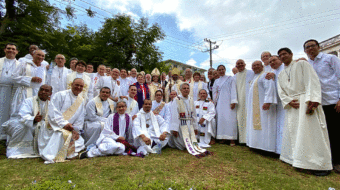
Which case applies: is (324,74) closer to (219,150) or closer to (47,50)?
(219,150)

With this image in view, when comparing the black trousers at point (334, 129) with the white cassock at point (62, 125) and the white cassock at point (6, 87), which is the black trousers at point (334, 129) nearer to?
Result: the white cassock at point (62, 125)

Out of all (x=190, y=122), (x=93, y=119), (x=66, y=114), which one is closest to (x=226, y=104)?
A: (x=190, y=122)

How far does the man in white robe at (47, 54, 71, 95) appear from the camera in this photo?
5543mm

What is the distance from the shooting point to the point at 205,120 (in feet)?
18.7

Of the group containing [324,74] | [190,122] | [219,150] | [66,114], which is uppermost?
[324,74]

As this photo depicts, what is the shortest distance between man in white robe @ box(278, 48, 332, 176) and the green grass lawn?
0.77 feet

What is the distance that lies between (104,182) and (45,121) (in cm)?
258

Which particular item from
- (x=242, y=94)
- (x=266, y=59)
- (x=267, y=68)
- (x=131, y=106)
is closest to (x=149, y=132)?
(x=131, y=106)

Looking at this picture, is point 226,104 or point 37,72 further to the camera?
point 226,104

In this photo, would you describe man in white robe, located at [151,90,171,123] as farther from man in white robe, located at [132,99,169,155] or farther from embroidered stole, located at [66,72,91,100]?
embroidered stole, located at [66,72,91,100]

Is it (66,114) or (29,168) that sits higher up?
(66,114)

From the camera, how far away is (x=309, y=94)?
3.28 metres

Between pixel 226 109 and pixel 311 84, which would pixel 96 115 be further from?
pixel 311 84

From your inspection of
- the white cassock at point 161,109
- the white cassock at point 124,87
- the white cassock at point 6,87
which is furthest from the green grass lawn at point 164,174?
the white cassock at point 124,87
